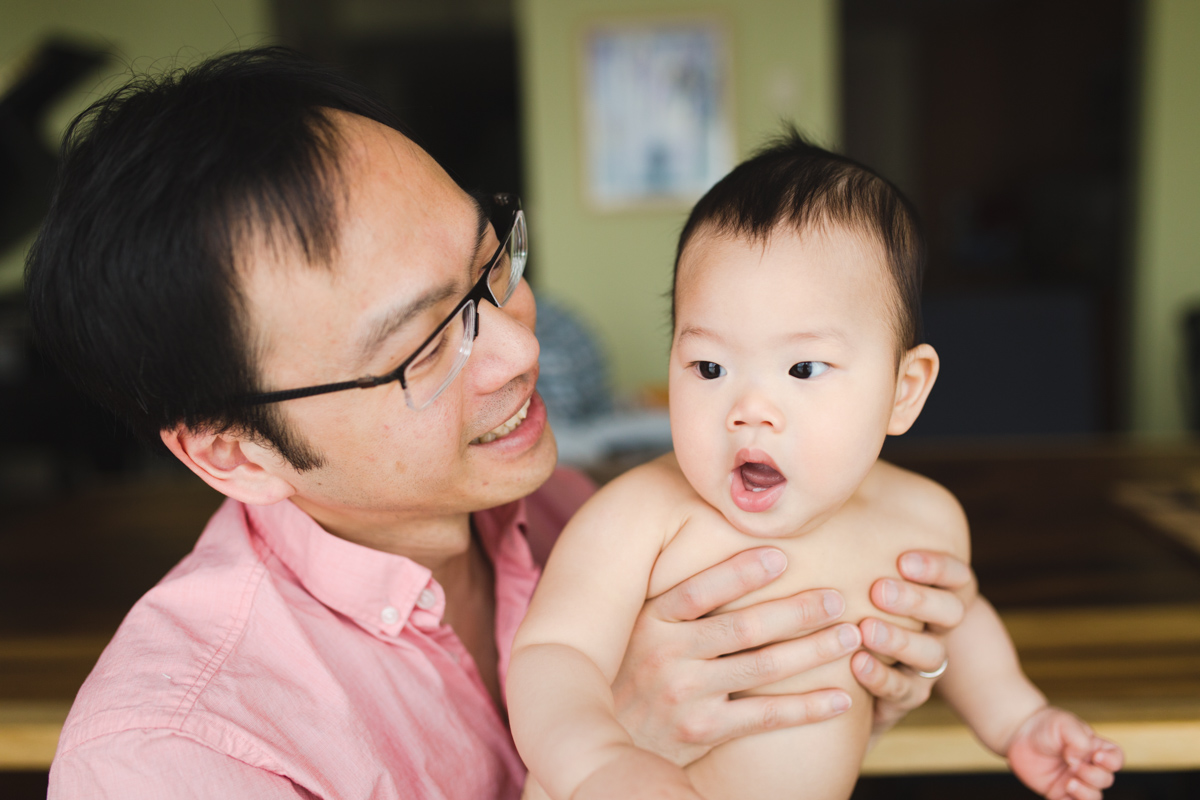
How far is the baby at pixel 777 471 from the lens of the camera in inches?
33.0

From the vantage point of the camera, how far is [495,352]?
0.95 metres

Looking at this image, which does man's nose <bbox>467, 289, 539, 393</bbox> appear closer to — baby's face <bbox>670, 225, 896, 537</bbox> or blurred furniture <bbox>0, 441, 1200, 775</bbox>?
baby's face <bbox>670, 225, 896, 537</bbox>

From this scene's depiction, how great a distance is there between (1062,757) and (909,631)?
24 centimetres

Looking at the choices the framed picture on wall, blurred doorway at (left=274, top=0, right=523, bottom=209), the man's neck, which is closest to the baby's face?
the man's neck

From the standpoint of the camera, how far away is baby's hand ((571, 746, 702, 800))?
2.12ft

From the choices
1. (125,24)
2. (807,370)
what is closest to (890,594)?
(807,370)

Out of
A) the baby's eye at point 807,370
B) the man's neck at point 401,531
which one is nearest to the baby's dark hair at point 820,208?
the baby's eye at point 807,370

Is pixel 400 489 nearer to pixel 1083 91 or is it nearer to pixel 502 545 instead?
pixel 502 545

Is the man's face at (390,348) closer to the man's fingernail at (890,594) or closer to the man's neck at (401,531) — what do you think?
the man's neck at (401,531)

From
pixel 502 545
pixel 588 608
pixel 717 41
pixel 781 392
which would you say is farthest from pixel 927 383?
pixel 717 41

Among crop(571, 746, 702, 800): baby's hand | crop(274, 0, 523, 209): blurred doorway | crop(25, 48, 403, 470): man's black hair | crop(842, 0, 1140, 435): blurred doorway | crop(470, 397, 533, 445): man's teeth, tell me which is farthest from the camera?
crop(274, 0, 523, 209): blurred doorway

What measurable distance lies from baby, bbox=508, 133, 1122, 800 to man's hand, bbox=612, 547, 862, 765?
3 centimetres

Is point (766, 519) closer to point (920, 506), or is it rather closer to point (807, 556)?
point (807, 556)

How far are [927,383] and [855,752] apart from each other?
0.42 metres
